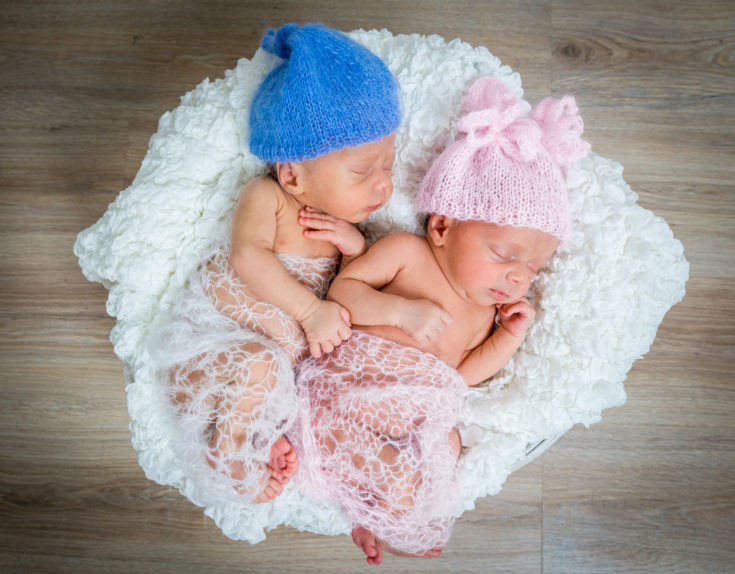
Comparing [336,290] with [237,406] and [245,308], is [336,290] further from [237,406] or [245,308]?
[237,406]

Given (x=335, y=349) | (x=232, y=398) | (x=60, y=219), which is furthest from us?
(x=60, y=219)

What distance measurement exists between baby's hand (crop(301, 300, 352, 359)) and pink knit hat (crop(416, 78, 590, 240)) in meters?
0.27

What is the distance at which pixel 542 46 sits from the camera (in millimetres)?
1647

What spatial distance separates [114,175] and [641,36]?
149 centimetres

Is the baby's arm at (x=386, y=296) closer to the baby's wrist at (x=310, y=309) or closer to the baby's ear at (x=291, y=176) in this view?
the baby's wrist at (x=310, y=309)

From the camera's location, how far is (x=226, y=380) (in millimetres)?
1133

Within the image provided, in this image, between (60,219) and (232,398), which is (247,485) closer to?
(232,398)

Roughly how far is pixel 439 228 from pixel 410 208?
0.11m

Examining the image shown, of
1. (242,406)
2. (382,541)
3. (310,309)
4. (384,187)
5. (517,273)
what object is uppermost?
(384,187)

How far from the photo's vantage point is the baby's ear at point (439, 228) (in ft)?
3.92

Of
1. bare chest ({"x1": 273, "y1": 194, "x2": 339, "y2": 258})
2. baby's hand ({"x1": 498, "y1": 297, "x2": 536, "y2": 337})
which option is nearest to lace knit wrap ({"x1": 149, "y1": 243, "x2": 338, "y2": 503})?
bare chest ({"x1": 273, "y1": 194, "x2": 339, "y2": 258})

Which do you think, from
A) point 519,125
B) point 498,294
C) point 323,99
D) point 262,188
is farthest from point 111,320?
point 519,125

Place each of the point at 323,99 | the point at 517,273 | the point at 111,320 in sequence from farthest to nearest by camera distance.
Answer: the point at 111,320 < the point at 517,273 < the point at 323,99

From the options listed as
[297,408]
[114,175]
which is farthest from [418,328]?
[114,175]
